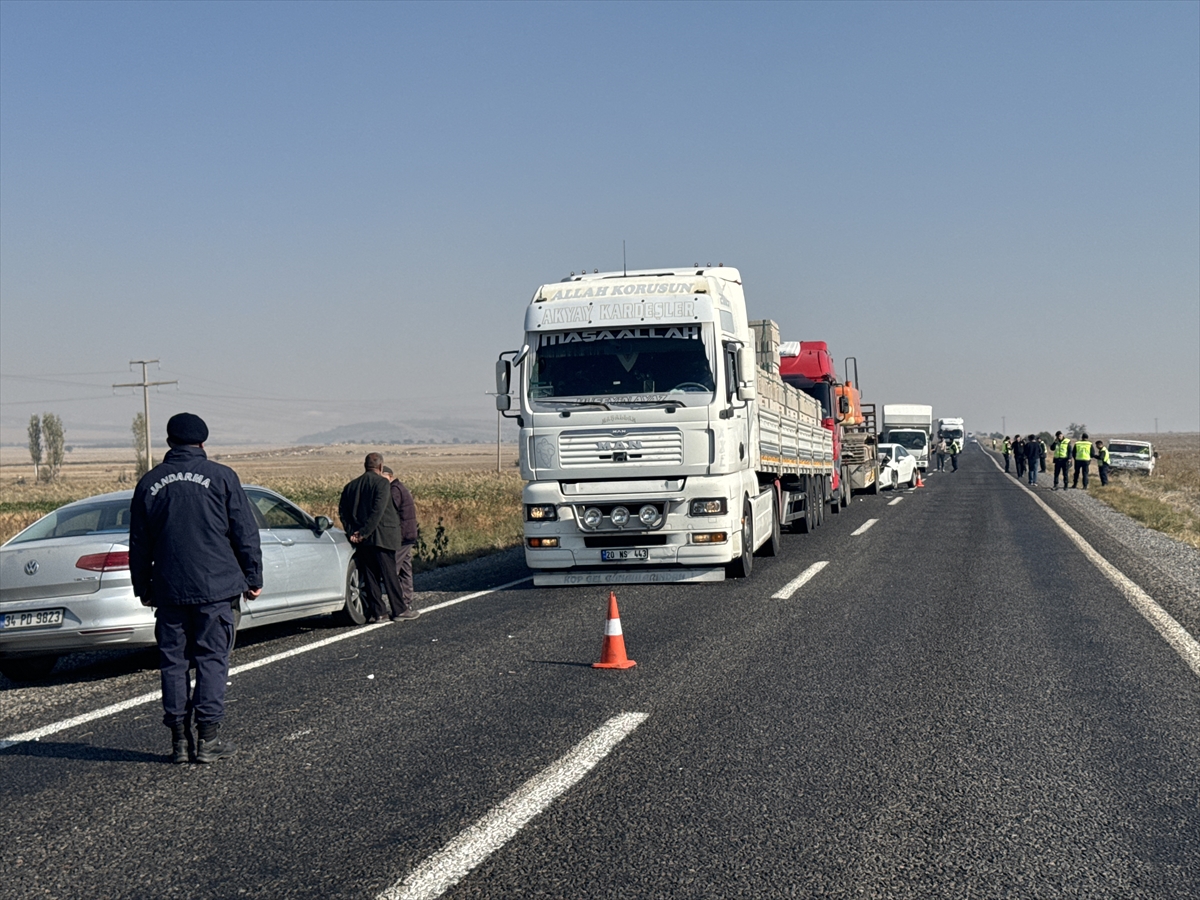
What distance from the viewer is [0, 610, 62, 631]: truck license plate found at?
819 centimetres

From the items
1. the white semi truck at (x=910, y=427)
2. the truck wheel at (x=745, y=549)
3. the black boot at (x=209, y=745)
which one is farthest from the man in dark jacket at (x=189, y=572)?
the white semi truck at (x=910, y=427)

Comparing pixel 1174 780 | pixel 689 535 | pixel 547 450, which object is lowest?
pixel 1174 780

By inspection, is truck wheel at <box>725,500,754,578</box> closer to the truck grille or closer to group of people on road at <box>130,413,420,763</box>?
the truck grille

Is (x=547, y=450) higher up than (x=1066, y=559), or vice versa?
(x=547, y=450)

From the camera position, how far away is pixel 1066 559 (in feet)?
51.0

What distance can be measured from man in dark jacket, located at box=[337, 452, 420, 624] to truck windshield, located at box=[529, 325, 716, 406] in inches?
101

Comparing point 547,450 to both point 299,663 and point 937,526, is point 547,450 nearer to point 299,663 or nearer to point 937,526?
point 299,663

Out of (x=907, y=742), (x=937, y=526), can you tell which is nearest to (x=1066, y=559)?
(x=937, y=526)

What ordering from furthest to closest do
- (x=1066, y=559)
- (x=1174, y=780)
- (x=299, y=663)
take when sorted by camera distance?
(x=1066, y=559)
(x=299, y=663)
(x=1174, y=780)

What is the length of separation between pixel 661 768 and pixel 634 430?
7309 millimetres

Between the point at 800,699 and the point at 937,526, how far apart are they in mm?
15165

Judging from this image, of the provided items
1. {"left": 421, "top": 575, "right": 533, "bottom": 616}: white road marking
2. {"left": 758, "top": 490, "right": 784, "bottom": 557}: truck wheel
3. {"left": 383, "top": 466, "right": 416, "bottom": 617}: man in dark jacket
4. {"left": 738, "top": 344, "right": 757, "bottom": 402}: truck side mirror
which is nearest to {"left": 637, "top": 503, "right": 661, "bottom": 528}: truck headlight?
{"left": 738, "top": 344, "right": 757, "bottom": 402}: truck side mirror

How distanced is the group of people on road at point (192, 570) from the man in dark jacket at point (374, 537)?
4907 millimetres

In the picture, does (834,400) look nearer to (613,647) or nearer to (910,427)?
(613,647)
